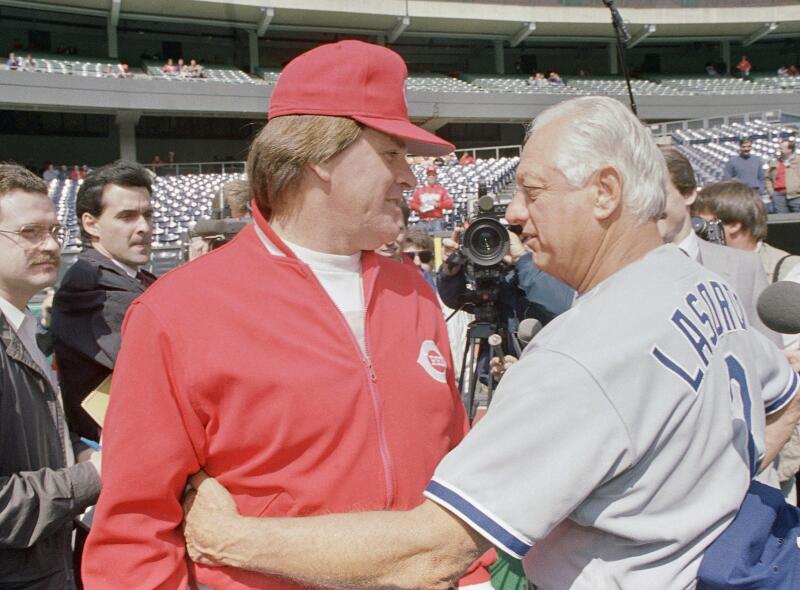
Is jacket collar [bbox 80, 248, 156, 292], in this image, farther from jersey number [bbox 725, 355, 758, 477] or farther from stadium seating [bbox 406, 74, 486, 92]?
stadium seating [bbox 406, 74, 486, 92]

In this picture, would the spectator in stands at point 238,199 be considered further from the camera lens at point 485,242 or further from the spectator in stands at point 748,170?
the spectator in stands at point 748,170

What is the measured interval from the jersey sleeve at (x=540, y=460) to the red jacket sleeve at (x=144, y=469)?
17.3 inches

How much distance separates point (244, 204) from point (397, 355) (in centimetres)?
250

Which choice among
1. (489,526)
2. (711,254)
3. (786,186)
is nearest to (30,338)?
(489,526)

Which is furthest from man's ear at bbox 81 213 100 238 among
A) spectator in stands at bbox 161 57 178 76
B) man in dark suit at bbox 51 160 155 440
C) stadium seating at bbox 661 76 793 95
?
stadium seating at bbox 661 76 793 95

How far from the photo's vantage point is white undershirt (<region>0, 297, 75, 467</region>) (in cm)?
190

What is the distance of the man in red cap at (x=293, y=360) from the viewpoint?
113 cm

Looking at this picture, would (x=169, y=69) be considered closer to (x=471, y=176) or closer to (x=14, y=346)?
(x=471, y=176)

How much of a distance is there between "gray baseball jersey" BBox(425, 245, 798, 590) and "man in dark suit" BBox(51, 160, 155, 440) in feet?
4.65

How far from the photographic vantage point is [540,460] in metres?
0.95

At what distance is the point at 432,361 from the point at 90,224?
165 centimetres

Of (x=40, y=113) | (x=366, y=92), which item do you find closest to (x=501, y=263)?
(x=366, y=92)

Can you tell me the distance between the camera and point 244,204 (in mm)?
3639

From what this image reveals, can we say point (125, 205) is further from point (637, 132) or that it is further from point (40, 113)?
point (40, 113)
